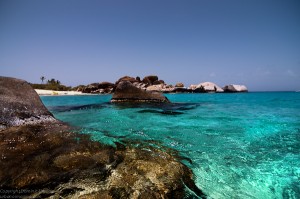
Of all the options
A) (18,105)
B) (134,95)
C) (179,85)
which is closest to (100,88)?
(179,85)

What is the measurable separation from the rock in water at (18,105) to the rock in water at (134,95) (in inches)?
461

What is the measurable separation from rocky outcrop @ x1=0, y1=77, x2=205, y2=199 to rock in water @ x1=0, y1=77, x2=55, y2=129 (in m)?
0.70

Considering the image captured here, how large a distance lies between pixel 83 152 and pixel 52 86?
285 ft

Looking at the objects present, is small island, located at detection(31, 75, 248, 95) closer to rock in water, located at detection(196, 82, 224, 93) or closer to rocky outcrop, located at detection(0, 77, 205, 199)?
rock in water, located at detection(196, 82, 224, 93)

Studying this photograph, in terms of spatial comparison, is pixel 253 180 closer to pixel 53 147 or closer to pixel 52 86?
pixel 53 147

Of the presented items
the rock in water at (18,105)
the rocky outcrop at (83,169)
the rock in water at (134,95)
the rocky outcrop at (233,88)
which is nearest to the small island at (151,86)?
the rocky outcrop at (233,88)

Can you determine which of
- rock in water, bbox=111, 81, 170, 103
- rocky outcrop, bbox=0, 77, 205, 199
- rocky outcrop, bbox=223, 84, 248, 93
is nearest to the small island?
rocky outcrop, bbox=223, 84, 248, 93

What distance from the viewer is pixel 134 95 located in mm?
18453

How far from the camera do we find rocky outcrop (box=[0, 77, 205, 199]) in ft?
8.35

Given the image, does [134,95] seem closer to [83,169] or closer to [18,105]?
[18,105]

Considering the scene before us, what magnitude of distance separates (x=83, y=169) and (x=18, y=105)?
189 inches

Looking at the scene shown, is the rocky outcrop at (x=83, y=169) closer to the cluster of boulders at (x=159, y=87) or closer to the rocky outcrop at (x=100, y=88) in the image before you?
the cluster of boulders at (x=159, y=87)

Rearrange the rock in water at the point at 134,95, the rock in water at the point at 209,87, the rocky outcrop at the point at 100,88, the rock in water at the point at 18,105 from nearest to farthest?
the rock in water at the point at 18,105 → the rock in water at the point at 134,95 → the rocky outcrop at the point at 100,88 → the rock in water at the point at 209,87

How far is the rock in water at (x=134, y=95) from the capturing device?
1823 centimetres
